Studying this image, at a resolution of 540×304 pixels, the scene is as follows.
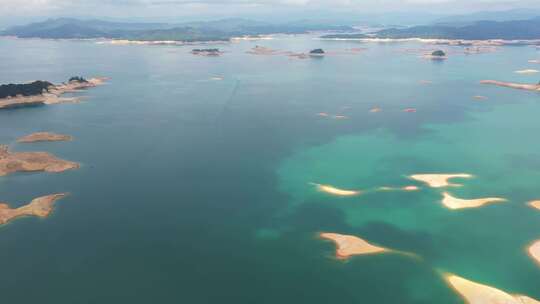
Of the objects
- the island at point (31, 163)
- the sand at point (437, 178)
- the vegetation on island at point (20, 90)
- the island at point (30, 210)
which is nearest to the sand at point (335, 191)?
the sand at point (437, 178)

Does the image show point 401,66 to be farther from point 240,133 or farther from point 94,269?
point 94,269

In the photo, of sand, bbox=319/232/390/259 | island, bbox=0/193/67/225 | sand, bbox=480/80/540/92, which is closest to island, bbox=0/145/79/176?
island, bbox=0/193/67/225

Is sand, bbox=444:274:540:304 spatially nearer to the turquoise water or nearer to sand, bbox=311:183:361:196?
the turquoise water

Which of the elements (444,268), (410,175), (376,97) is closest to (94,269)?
(444,268)

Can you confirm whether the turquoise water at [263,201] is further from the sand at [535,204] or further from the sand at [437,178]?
the sand at [437,178]

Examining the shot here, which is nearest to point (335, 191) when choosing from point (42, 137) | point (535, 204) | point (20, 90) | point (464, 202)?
point (464, 202)

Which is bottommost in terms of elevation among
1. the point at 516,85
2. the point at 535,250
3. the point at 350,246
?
the point at 535,250

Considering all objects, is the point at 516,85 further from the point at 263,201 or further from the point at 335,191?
the point at 263,201
